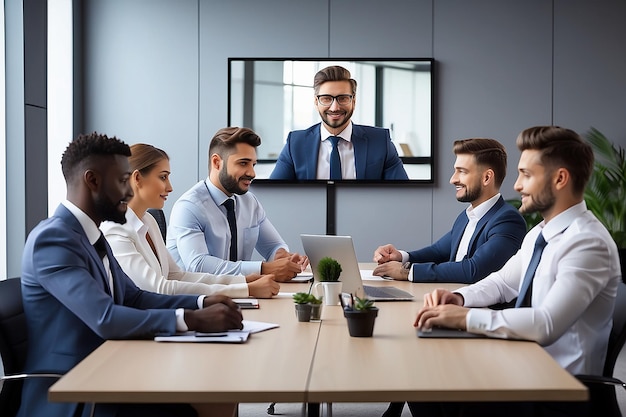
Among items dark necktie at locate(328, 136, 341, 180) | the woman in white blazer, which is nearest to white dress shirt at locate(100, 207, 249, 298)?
the woman in white blazer

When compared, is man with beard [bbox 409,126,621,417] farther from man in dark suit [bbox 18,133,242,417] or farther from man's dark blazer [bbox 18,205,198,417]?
man's dark blazer [bbox 18,205,198,417]

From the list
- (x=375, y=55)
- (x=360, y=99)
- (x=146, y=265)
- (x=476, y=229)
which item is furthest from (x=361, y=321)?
(x=375, y=55)

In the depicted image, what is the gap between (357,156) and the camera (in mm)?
6754

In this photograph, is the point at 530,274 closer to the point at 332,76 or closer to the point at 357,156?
the point at 357,156

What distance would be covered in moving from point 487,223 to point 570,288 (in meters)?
1.64

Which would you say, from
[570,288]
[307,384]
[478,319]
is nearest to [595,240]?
[570,288]

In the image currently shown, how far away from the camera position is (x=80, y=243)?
2.46 metres

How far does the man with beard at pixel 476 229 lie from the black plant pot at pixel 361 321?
4.90ft

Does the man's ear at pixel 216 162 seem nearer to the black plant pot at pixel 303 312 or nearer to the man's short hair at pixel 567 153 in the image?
the black plant pot at pixel 303 312

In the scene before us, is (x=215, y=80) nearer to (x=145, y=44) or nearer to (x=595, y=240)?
(x=145, y=44)

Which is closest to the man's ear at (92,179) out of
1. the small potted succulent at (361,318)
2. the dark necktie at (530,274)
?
the small potted succulent at (361,318)

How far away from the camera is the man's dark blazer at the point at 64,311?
7.72ft

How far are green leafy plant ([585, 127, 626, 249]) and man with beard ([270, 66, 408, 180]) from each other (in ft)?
4.70

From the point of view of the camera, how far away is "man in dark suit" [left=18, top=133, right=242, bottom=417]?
7.72 ft
